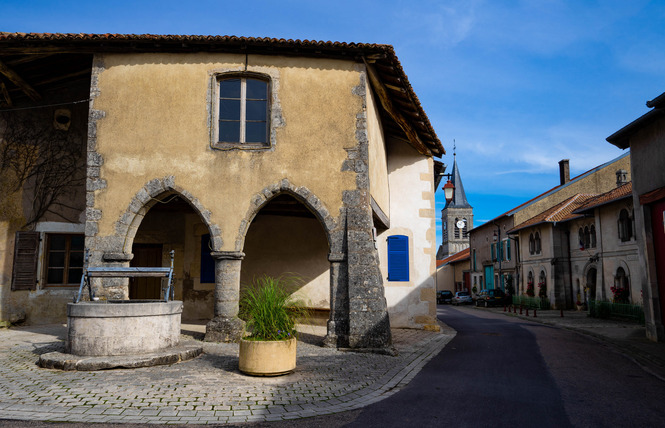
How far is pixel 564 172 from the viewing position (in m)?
32.2

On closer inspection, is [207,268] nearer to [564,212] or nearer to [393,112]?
[393,112]

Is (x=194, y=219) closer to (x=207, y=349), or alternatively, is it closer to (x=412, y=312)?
(x=207, y=349)

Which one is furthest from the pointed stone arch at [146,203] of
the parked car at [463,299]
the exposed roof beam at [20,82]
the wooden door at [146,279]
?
the parked car at [463,299]

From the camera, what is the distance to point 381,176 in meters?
12.3

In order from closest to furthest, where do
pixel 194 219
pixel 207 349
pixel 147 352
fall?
pixel 147 352 < pixel 207 349 < pixel 194 219

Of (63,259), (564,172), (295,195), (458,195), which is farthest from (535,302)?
(458,195)

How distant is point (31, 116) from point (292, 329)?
939 cm

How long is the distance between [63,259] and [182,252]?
2.85 metres

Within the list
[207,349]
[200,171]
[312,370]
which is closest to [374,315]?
[312,370]

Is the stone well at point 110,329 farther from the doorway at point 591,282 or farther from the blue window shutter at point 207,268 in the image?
the doorway at point 591,282

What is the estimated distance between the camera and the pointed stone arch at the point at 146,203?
9.41 meters

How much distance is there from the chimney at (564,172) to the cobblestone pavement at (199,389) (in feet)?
91.9

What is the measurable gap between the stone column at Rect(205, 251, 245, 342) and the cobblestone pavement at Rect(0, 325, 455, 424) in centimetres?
72

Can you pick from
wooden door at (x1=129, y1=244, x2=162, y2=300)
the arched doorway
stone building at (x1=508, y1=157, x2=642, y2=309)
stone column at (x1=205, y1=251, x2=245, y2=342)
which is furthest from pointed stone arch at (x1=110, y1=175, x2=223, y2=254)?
the arched doorway
